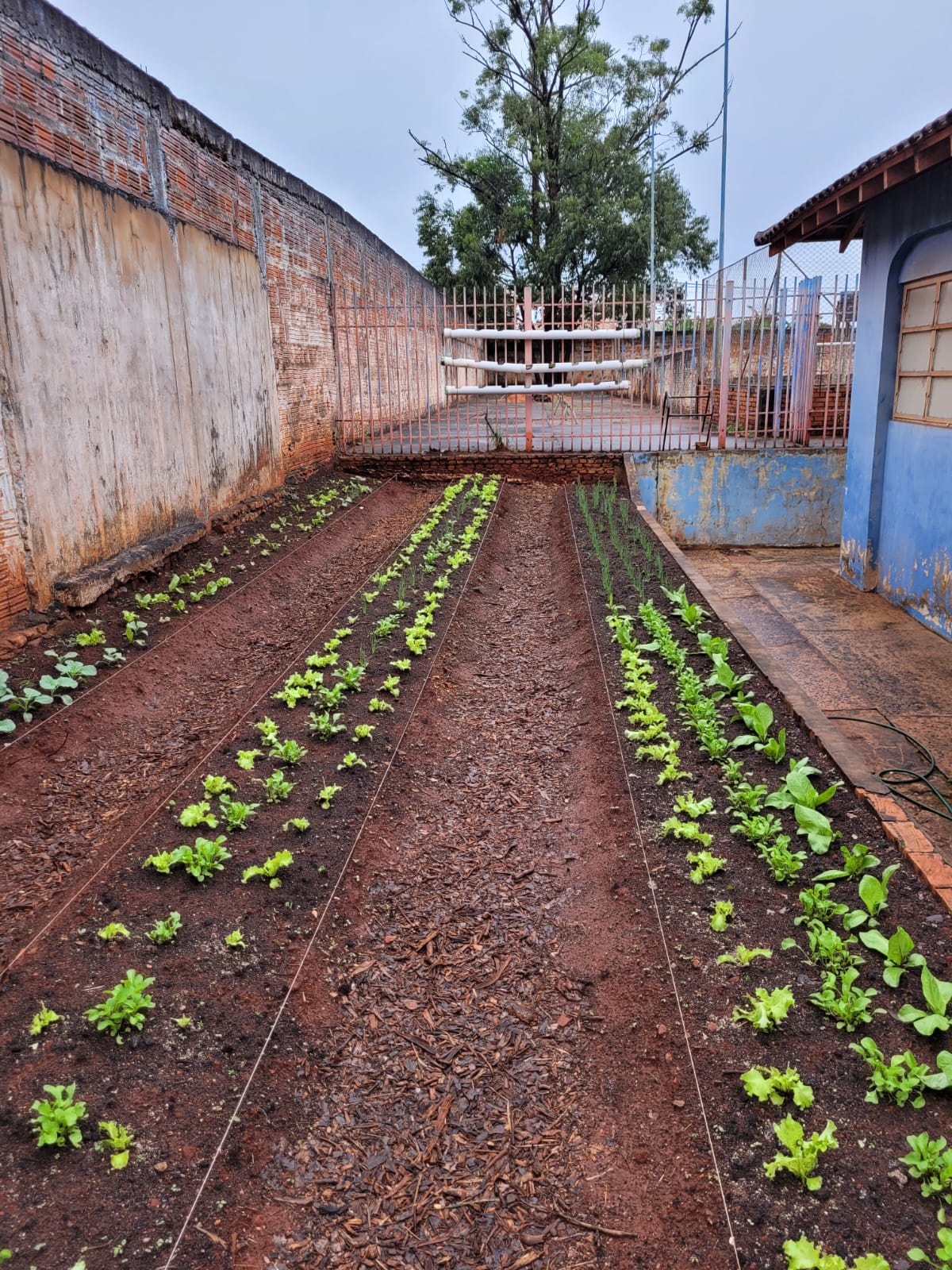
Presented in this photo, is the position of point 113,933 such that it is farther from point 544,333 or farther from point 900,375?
point 544,333

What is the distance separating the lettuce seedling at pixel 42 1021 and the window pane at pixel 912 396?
7972 mm

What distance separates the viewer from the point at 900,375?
27.0ft

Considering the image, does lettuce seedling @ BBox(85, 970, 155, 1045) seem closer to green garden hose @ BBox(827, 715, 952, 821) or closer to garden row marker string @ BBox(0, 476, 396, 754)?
garden row marker string @ BBox(0, 476, 396, 754)

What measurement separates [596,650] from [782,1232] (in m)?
4.28

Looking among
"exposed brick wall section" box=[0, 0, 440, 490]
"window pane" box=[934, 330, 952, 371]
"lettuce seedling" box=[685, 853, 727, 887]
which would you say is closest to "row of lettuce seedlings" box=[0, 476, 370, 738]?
"exposed brick wall section" box=[0, 0, 440, 490]

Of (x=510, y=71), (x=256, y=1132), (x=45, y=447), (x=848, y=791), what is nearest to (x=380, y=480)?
(x=45, y=447)

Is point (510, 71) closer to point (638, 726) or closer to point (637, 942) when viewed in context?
point (638, 726)

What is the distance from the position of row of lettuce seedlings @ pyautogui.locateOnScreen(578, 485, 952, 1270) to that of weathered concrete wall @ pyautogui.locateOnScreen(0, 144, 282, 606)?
426cm

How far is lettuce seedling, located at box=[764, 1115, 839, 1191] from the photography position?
7.61ft

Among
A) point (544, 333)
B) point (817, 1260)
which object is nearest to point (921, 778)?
point (817, 1260)

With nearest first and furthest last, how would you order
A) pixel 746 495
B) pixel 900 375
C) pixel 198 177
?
1. pixel 900 375
2. pixel 198 177
3. pixel 746 495

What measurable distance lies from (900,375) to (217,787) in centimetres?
738

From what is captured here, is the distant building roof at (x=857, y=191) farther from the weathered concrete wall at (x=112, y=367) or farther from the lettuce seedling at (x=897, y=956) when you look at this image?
the weathered concrete wall at (x=112, y=367)

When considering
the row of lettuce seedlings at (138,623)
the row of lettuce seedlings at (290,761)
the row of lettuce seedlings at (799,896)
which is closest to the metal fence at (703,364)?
the row of lettuce seedlings at (138,623)
